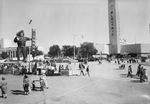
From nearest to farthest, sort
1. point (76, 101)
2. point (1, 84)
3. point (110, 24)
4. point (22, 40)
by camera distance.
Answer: point (76, 101), point (1, 84), point (22, 40), point (110, 24)

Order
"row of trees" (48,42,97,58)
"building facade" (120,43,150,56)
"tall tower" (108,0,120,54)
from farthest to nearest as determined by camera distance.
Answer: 1. "building facade" (120,43,150,56)
2. "tall tower" (108,0,120,54)
3. "row of trees" (48,42,97,58)

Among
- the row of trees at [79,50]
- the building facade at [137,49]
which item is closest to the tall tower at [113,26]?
the building facade at [137,49]

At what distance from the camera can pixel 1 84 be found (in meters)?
9.57

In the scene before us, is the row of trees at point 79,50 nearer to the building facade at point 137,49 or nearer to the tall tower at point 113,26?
the tall tower at point 113,26

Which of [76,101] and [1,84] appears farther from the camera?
[1,84]

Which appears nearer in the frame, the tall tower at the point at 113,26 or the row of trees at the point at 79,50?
the row of trees at the point at 79,50

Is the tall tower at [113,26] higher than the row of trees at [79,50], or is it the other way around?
the tall tower at [113,26]

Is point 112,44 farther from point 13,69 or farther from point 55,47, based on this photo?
point 13,69

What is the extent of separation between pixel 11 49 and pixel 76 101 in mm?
114822

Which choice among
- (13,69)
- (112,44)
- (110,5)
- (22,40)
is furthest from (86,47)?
(13,69)

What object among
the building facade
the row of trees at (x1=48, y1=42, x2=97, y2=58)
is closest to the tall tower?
the building facade

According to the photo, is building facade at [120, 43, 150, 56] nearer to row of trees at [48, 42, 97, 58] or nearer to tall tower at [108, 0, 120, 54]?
tall tower at [108, 0, 120, 54]

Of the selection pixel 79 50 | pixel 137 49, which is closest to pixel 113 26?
pixel 137 49

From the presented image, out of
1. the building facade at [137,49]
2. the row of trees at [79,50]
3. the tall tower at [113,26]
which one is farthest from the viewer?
the building facade at [137,49]
